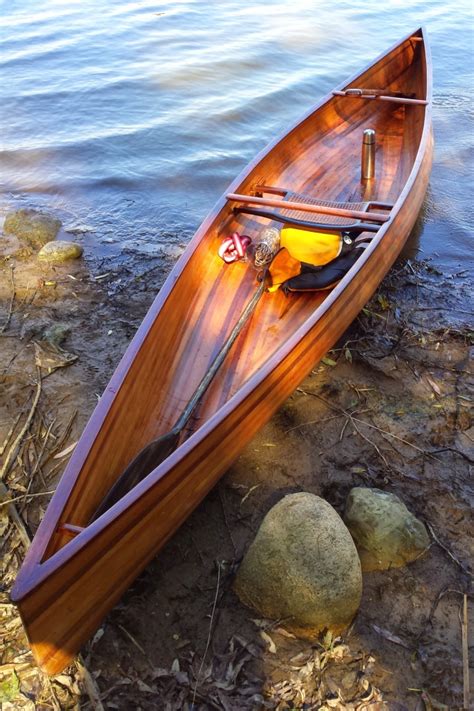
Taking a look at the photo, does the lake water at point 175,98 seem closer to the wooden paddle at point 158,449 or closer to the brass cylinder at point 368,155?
the brass cylinder at point 368,155

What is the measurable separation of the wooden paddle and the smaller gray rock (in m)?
2.52

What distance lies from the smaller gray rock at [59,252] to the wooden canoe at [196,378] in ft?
6.08

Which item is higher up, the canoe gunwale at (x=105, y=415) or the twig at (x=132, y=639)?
the canoe gunwale at (x=105, y=415)

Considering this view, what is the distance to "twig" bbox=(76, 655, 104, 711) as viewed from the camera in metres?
2.57

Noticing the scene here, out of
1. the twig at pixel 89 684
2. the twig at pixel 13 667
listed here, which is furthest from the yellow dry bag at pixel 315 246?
the twig at pixel 13 667

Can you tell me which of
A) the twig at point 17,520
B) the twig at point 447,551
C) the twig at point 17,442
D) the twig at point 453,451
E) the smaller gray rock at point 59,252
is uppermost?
the smaller gray rock at point 59,252

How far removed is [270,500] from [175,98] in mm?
8956

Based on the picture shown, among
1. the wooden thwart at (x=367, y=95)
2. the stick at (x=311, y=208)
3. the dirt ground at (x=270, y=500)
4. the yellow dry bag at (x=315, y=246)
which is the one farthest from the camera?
the wooden thwart at (x=367, y=95)

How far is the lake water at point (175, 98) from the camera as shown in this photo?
723cm

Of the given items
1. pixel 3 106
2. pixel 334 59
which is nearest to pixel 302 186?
pixel 3 106

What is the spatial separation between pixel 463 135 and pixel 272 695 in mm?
8308

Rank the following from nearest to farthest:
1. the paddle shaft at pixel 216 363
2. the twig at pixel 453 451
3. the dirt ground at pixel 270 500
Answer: the dirt ground at pixel 270 500 < the paddle shaft at pixel 216 363 < the twig at pixel 453 451

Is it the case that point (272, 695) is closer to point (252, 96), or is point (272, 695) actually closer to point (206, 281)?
point (206, 281)

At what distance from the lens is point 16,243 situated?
6.30m
